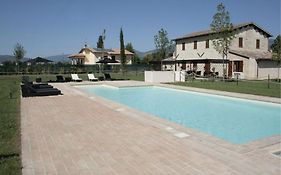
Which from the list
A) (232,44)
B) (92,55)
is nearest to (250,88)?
(232,44)

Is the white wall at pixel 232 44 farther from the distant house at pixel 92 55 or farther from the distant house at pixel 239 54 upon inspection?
the distant house at pixel 92 55

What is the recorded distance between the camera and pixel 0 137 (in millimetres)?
6035

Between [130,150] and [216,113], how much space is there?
23.7ft

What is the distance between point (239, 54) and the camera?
29.7m

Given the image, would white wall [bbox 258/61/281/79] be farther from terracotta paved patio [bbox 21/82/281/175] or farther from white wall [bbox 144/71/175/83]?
terracotta paved patio [bbox 21/82/281/175]

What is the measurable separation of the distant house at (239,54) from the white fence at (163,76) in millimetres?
2848

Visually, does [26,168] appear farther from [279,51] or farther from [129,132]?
[279,51]

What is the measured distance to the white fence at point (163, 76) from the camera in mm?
24016

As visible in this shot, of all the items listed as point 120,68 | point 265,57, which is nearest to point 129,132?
point 265,57

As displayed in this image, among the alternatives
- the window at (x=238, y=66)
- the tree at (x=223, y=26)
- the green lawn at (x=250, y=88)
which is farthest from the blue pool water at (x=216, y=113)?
the window at (x=238, y=66)

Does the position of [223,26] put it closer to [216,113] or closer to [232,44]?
[232,44]

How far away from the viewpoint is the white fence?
24.0 m

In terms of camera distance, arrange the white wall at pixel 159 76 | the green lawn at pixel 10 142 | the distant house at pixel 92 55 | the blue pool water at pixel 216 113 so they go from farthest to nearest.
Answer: the distant house at pixel 92 55
the white wall at pixel 159 76
the blue pool water at pixel 216 113
the green lawn at pixel 10 142

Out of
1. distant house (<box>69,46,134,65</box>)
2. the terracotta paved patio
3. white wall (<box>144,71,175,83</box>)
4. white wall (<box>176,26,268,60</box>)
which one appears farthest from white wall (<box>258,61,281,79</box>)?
distant house (<box>69,46,134,65</box>)
